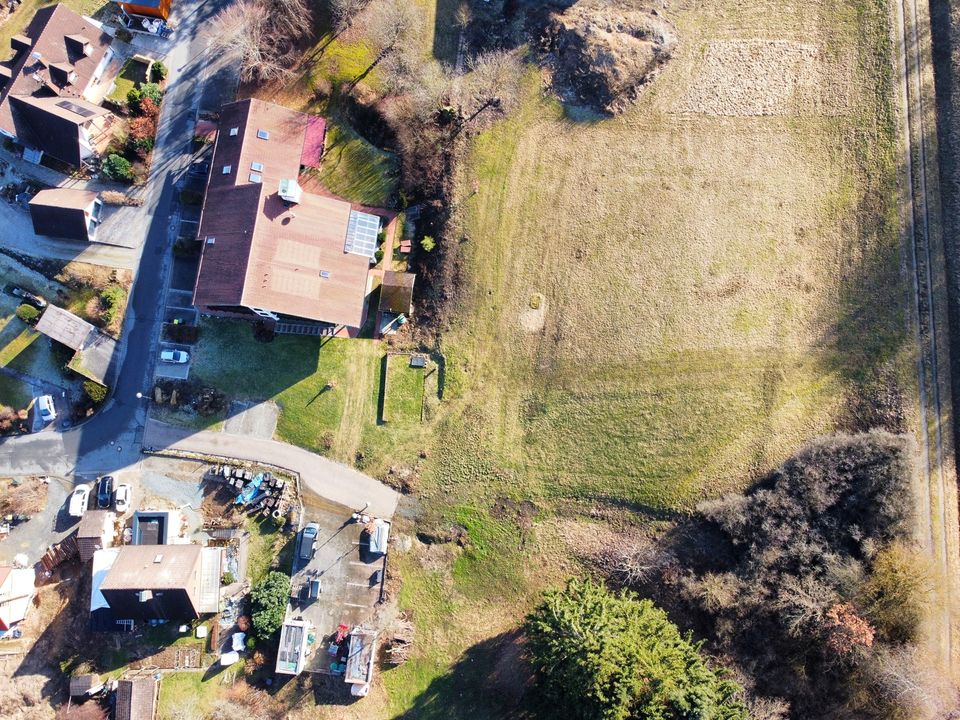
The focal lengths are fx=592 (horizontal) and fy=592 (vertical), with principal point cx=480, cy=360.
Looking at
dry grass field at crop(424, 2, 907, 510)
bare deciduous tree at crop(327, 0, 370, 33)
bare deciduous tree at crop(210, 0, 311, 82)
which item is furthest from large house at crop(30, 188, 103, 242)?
dry grass field at crop(424, 2, 907, 510)

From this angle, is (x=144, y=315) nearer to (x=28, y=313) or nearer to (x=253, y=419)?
(x=28, y=313)

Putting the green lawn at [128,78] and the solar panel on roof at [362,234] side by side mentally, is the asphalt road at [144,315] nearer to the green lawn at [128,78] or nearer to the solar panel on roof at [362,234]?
the green lawn at [128,78]

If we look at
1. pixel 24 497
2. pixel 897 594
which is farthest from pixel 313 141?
pixel 897 594

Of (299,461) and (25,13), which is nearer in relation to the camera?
(299,461)

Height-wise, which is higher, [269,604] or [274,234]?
[274,234]

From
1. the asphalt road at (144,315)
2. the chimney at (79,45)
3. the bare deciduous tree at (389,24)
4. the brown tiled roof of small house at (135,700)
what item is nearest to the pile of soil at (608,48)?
the bare deciduous tree at (389,24)

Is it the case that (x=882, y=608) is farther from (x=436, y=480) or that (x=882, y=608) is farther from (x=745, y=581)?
(x=436, y=480)

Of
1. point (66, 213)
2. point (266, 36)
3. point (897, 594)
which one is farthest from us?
point (266, 36)

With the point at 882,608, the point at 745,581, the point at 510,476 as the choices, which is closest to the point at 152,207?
the point at 510,476
